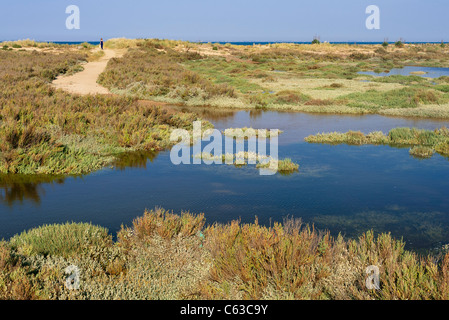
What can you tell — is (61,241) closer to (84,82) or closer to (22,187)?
(22,187)

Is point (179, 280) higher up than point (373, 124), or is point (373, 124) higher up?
point (373, 124)

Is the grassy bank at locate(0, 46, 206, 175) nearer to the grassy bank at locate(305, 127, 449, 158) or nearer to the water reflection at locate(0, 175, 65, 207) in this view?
the water reflection at locate(0, 175, 65, 207)

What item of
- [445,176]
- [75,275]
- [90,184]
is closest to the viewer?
[75,275]

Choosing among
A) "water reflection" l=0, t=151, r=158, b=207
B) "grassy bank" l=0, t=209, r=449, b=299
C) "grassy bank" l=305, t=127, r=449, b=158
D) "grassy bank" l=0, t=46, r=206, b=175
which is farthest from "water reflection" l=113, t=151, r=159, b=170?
"grassy bank" l=305, t=127, r=449, b=158

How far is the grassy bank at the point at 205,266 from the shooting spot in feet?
16.8

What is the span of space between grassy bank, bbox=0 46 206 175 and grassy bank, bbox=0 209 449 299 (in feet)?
18.4

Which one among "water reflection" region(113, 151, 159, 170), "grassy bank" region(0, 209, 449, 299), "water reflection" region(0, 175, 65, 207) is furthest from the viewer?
"water reflection" region(113, 151, 159, 170)

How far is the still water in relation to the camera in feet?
28.9

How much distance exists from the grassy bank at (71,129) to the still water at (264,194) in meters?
0.78

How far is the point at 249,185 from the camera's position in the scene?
36.7 feet
